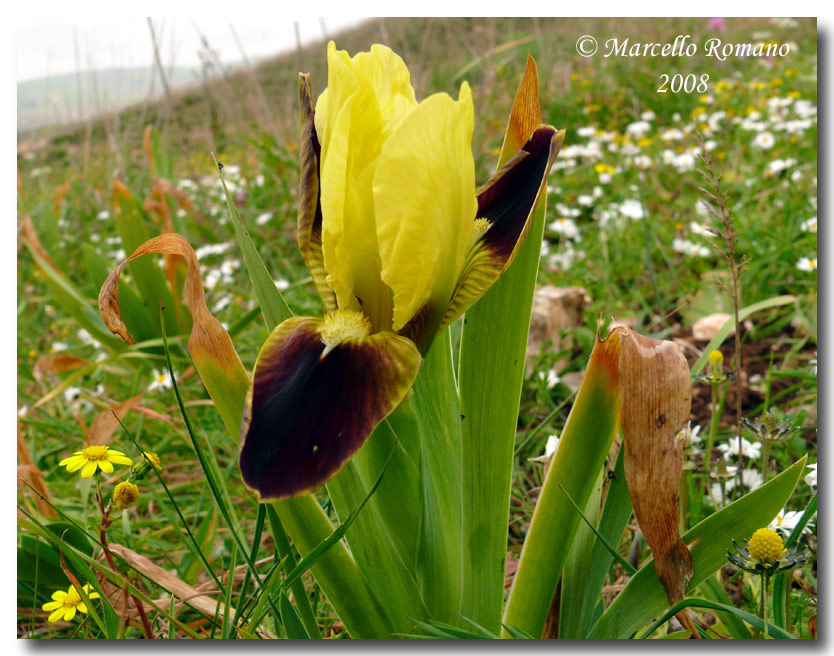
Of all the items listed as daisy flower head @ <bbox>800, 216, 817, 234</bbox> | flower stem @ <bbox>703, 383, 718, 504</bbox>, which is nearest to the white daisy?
daisy flower head @ <bbox>800, 216, 817, 234</bbox>

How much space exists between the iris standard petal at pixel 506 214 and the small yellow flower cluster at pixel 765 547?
15.0 inches

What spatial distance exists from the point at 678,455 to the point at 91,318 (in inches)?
61.4

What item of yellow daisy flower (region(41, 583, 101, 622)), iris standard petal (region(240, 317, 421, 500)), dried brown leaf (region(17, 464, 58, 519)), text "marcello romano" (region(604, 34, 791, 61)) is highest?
text "marcello romano" (region(604, 34, 791, 61))

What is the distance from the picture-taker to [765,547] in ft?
2.39

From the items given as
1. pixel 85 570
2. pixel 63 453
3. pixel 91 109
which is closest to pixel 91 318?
pixel 63 453

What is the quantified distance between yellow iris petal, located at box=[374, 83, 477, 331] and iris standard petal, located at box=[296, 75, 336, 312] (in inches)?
3.9

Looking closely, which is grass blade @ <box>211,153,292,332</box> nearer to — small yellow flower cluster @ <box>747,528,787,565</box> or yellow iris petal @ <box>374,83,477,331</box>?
yellow iris petal @ <box>374,83,477,331</box>

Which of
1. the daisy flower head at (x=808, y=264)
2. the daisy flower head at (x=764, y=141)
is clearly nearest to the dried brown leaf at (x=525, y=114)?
the daisy flower head at (x=808, y=264)

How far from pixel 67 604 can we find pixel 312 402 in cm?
55

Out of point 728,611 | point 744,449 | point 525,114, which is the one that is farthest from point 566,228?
point 728,611

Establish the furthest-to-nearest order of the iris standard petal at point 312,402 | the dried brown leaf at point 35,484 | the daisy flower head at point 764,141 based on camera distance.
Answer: the daisy flower head at point 764,141 → the dried brown leaf at point 35,484 → the iris standard petal at point 312,402

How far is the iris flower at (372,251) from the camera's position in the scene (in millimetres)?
569

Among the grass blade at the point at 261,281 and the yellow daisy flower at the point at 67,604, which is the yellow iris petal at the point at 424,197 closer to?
the grass blade at the point at 261,281

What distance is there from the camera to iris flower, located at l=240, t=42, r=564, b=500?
57cm
